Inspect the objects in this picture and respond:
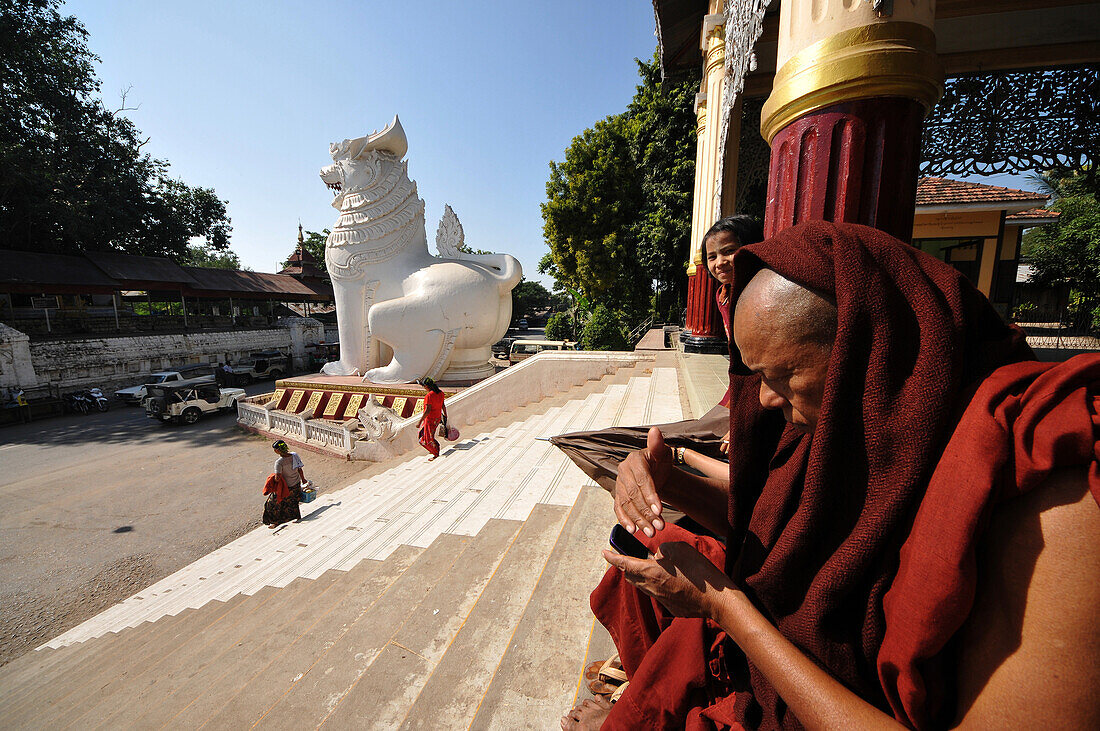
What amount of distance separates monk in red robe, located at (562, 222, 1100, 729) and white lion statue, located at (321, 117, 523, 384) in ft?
28.4

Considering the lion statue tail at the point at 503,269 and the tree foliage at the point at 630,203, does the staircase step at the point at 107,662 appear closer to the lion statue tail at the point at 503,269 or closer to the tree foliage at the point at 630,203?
the lion statue tail at the point at 503,269

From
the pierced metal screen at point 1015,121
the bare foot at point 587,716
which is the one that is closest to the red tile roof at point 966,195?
the pierced metal screen at point 1015,121

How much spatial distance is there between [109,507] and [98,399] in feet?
31.6

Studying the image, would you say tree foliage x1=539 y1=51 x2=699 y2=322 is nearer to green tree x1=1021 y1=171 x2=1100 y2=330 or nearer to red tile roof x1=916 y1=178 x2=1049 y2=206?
red tile roof x1=916 y1=178 x2=1049 y2=206

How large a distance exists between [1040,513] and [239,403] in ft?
43.8

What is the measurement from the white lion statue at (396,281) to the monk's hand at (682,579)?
8704mm

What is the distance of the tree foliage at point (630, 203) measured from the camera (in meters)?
13.2

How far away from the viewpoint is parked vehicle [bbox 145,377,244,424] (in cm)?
1120

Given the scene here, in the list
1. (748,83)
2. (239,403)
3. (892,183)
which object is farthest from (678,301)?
(892,183)

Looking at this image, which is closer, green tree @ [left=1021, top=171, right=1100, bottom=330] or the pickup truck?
green tree @ [left=1021, top=171, right=1100, bottom=330]

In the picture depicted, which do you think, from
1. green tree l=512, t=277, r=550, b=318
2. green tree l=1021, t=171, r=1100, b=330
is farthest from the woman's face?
green tree l=512, t=277, r=550, b=318

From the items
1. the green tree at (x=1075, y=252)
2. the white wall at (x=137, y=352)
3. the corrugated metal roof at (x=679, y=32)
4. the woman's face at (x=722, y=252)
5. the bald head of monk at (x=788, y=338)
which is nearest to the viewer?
the bald head of monk at (x=788, y=338)

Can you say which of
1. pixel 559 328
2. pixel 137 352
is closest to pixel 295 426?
pixel 559 328

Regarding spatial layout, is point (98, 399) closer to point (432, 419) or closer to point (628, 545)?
point (432, 419)
